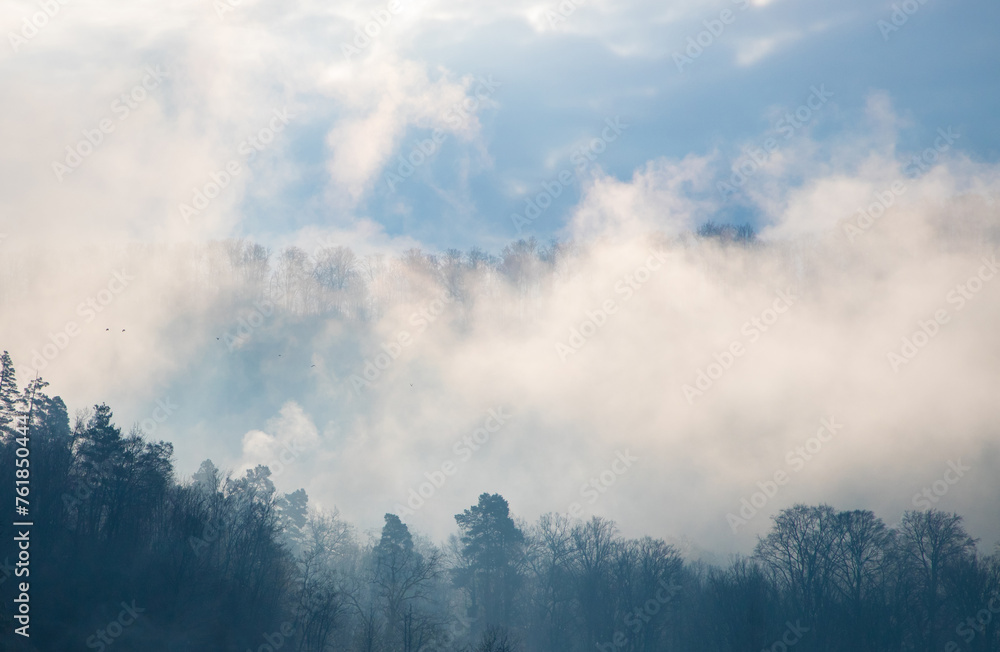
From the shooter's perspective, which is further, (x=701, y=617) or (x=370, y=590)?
(x=370, y=590)

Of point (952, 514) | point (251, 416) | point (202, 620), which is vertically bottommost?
point (202, 620)

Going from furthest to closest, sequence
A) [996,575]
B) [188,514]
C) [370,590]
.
Result: [370,590] → [996,575] → [188,514]

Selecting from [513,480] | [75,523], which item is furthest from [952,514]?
[75,523]

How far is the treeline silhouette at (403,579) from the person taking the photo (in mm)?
41750

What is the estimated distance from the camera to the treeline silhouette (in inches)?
1644

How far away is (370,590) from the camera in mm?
66625

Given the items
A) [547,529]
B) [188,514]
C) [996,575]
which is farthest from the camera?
[547,529]

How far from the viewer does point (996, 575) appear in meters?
56.9

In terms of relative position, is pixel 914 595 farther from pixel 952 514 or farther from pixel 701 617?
pixel 701 617

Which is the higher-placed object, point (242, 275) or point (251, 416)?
point (242, 275)

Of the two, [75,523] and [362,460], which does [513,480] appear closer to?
[362,460]

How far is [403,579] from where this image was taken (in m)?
64.7

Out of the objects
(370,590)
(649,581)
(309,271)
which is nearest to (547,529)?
(649,581)

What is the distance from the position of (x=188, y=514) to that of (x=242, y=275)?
87.1 m
